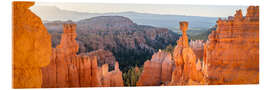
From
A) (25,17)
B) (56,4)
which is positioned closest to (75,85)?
(25,17)

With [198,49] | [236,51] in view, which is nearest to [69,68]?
[236,51]

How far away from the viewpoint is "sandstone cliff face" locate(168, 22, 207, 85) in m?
9.62

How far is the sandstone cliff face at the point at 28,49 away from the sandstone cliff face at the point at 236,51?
6420 mm

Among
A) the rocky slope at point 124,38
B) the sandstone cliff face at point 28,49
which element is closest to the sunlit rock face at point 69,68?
the sandstone cliff face at point 28,49

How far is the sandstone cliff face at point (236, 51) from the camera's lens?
938cm

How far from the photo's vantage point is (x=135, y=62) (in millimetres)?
22672

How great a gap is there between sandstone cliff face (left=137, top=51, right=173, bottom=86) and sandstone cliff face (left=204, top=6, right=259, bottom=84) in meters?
2.16

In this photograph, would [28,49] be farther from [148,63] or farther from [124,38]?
[124,38]

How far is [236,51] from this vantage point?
31.9 ft

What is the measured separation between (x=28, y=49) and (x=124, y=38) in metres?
23.7

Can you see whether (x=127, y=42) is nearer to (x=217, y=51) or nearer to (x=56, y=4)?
(x=56, y=4)

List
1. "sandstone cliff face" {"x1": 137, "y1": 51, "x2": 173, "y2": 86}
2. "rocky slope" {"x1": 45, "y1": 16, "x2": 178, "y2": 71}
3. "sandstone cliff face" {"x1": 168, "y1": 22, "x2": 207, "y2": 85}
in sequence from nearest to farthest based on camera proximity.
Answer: "sandstone cliff face" {"x1": 168, "y1": 22, "x2": 207, "y2": 85}, "sandstone cliff face" {"x1": 137, "y1": 51, "x2": 173, "y2": 86}, "rocky slope" {"x1": 45, "y1": 16, "x2": 178, "y2": 71}

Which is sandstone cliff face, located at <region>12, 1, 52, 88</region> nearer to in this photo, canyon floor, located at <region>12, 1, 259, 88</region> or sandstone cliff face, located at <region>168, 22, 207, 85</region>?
canyon floor, located at <region>12, 1, 259, 88</region>

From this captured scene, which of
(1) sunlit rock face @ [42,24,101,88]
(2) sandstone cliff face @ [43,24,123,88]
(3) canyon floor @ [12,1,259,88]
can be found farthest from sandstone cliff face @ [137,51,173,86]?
(1) sunlit rock face @ [42,24,101,88]
